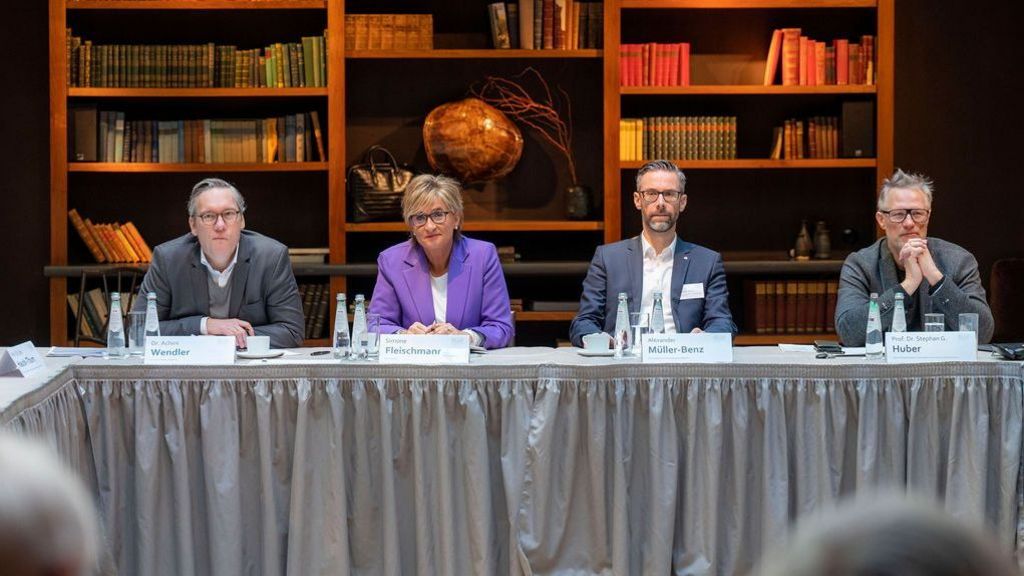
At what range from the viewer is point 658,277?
13.6ft

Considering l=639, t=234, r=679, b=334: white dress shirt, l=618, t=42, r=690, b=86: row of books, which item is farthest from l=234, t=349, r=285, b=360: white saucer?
l=618, t=42, r=690, b=86: row of books

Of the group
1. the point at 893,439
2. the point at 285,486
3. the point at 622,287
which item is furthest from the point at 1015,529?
the point at 285,486

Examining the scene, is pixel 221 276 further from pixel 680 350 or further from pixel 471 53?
pixel 471 53

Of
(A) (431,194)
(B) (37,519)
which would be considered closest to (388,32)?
(A) (431,194)

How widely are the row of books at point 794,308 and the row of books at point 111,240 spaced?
2.79 metres

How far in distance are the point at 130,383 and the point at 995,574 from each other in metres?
2.90

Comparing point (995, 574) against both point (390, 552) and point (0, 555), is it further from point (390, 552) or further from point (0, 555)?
point (390, 552)

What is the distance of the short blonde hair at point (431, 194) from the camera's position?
3949mm

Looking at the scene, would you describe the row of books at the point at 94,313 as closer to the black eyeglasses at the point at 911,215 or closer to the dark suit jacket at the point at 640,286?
the dark suit jacket at the point at 640,286

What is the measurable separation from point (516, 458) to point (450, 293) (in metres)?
0.94

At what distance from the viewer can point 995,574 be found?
2.03ft

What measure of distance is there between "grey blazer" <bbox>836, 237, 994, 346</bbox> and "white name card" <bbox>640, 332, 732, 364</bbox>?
693mm

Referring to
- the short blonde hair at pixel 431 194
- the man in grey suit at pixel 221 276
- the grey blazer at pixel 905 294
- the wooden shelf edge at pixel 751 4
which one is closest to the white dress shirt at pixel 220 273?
the man in grey suit at pixel 221 276

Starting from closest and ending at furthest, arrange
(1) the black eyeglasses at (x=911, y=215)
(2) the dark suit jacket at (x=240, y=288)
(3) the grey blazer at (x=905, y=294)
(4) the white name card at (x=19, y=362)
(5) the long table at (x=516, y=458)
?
1. (4) the white name card at (x=19, y=362)
2. (5) the long table at (x=516, y=458)
3. (3) the grey blazer at (x=905, y=294)
4. (1) the black eyeglasses at (x=911, y=215)
5. (2) the dark suit jacket at (x=240, y=288)
